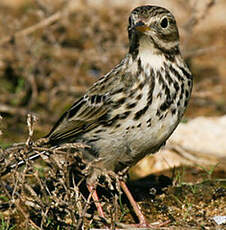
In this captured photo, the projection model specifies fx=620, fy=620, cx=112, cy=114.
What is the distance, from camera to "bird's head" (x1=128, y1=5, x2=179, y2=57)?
5.14 meters

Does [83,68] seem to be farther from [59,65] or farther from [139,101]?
[139,101]

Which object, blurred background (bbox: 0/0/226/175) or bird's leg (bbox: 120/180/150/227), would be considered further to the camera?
blurred background (bbox: 0/0/226/175)

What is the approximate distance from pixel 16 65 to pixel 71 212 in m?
5.70

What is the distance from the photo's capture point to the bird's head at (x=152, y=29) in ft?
16.9

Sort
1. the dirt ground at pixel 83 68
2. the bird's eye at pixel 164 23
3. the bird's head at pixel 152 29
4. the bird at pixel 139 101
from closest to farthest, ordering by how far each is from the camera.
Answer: the bird at pixel 139 101 → the bird's head at pixel 152 29 → the bird's eye at pixel 164 23 → the dirt ground at pixel 83 68

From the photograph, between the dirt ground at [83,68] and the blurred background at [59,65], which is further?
the blurred background at [59,65]

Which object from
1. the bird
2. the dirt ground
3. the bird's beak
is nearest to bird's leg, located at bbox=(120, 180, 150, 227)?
the bird

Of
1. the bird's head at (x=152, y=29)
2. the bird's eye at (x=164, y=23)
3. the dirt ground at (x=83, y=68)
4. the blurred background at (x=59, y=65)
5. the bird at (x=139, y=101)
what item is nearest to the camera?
the bird at (x=139, y=101)

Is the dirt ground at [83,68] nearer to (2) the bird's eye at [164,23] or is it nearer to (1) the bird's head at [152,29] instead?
(1) the bird's head at [152,29]

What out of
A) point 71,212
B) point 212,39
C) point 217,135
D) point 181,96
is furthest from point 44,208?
point 212,39

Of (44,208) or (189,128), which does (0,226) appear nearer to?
(44,208)

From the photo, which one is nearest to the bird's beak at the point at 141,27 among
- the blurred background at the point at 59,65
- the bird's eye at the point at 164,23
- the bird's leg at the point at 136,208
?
the bird's eye at the point at 164,23

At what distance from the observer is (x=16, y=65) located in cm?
965

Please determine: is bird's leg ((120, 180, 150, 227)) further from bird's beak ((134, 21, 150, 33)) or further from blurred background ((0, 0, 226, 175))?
blurred background ((0, 0, 226, 175))
